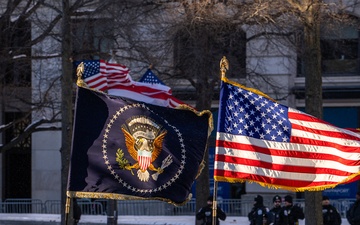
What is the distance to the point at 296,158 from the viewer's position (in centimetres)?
1073

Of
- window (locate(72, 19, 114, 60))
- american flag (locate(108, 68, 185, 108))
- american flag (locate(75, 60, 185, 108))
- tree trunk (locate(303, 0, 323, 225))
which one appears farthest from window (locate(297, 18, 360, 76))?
tree trunk (locate(303, 0, 323, 225))

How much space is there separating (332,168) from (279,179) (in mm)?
654

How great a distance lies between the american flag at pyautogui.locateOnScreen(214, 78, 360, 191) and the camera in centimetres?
1073

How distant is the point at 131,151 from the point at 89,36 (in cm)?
1224

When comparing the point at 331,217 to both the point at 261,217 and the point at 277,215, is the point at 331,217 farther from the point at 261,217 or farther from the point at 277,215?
the point at 261,217

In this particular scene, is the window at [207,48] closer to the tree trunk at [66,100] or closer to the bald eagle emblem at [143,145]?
the tree trunk at [66,100]

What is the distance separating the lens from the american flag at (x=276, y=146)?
10727 millimetres

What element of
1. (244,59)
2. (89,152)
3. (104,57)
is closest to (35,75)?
(104,57)

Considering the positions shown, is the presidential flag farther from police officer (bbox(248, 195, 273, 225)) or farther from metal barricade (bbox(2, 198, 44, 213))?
metal barricade (bbox(2, 198, 44, 213))

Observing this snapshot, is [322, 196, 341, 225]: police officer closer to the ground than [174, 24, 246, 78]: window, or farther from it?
closer to the ground

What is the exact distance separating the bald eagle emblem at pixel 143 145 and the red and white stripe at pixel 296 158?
0.72 metres

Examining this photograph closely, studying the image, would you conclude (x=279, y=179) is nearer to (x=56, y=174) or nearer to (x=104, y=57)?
(x=104, y=57)

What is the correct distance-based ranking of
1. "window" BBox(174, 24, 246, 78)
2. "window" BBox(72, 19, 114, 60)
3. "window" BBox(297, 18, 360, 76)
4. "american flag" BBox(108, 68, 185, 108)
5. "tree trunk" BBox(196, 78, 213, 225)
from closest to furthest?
"american flag" BBox(108, 68, 185, 108), "window" BBox(174, 24, 246, 78), "window" BBox(72, 19, 114, 60), "tree trunk" BBox(196, 78, 213, 225), "window" BBox(297, 18, 360, 76)

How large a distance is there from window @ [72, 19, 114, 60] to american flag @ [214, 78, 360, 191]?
10.2 meters
